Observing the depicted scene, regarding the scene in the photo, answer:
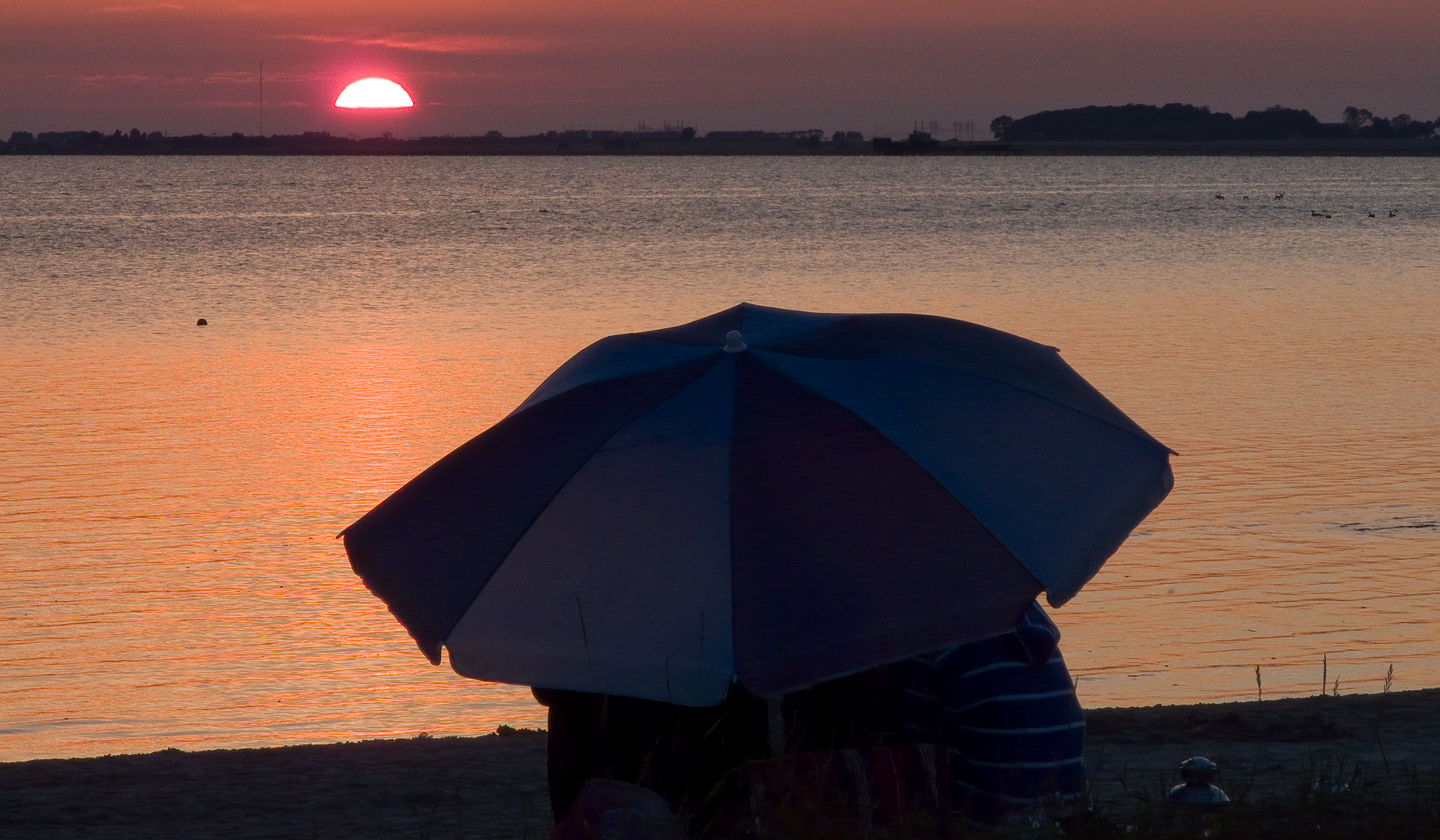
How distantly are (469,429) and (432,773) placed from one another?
32.3ft

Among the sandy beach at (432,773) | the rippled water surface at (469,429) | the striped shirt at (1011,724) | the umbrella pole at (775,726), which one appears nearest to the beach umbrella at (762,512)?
the striped shirt at (1011,724)

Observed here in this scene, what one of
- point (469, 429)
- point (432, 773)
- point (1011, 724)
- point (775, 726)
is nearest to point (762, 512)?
point (775, 726)

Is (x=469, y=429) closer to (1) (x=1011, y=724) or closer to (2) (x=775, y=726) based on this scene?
(2) (x=775, y=726)

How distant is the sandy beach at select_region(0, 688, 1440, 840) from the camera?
20.0 ft

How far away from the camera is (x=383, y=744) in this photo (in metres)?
7.34

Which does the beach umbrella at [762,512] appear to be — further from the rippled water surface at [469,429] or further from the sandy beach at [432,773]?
the rippled water surface at [469,429]

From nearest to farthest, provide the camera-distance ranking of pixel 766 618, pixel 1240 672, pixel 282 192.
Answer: pixel 766 618, pixel 1240 672, pixel 282 192

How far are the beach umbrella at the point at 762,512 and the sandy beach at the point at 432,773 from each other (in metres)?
2.31

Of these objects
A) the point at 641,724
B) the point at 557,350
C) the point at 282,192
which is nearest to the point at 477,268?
the point at 557,350

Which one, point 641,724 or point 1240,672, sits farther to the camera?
point 1240,672

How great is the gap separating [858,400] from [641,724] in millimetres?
871

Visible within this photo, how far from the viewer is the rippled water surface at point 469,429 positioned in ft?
29.2

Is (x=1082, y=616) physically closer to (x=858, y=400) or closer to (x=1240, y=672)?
(x=1240, y=672)

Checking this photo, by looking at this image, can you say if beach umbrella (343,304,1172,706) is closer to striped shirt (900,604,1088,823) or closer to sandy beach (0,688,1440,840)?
striped shirt (900,604,1088,823)
